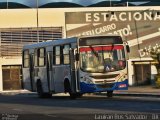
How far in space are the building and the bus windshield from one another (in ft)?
103

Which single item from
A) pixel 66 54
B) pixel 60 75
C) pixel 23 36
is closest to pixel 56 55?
pixel 60 75

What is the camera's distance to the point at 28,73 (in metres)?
39.7

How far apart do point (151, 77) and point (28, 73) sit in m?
24.7

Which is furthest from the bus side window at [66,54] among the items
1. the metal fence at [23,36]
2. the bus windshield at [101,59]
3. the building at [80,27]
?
the metal fence at [23,36]

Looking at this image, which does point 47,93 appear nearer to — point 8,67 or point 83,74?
point 83,74

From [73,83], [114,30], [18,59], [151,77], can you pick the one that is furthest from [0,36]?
[73,83]

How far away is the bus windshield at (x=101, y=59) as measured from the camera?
31.9 meters

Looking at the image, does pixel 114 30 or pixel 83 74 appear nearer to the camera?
pixel 83 74

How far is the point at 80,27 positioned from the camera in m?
63.9

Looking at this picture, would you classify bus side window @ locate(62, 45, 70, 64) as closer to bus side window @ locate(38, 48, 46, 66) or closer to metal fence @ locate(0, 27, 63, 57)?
bus side window @ locate(38, 48, 46, 66)

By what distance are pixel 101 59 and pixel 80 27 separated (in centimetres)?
3212

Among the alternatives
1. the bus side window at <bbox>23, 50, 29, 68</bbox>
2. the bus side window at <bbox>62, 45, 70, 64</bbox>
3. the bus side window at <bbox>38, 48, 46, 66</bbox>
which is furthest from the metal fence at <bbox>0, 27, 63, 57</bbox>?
the bus side window at <bbox>62, 45, 70, 64</bbox>

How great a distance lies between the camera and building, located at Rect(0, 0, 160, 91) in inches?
2507

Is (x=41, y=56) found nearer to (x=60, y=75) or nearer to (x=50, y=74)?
(x=50, y=74)
